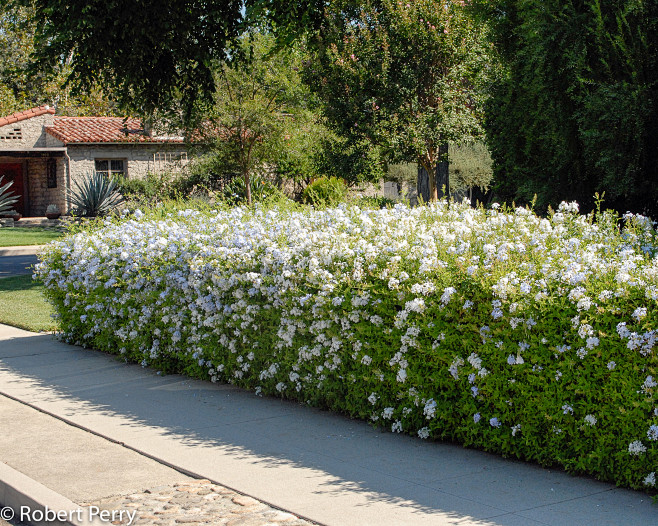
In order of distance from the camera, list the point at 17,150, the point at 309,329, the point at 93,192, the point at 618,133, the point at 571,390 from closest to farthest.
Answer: the point at 571,390 < the point at 309,329 < the point at 618,133 < the point at 93,192 < the point at 17,150

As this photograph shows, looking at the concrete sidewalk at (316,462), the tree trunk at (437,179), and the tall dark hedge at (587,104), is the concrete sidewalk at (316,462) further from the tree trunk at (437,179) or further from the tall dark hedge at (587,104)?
the tree trunk at (437,179)

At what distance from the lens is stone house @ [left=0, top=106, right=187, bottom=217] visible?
116ft

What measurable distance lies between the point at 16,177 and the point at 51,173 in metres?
2.60

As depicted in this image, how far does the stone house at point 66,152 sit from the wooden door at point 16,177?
4.6 inches

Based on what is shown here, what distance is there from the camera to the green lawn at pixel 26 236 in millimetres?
25500

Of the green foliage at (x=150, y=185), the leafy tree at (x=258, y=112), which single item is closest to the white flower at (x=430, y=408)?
the leafy tree at (x=258, y=112)

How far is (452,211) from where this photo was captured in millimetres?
7859

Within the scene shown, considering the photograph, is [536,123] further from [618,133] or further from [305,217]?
[305,217]

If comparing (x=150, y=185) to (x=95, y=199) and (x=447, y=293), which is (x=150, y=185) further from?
(x=447, y=293)

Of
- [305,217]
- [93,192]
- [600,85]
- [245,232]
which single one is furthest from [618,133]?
[93,192]

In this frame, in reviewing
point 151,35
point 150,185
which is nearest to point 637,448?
point 151,35

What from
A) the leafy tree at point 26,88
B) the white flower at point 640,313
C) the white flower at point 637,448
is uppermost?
the leafy tree at point 26,88

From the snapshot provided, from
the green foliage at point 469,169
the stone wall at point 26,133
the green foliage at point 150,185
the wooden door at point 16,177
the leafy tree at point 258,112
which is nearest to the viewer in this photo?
the leafy tree at point 258,112

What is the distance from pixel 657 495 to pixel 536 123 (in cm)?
497
